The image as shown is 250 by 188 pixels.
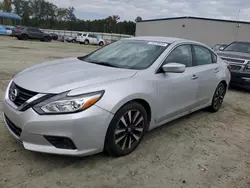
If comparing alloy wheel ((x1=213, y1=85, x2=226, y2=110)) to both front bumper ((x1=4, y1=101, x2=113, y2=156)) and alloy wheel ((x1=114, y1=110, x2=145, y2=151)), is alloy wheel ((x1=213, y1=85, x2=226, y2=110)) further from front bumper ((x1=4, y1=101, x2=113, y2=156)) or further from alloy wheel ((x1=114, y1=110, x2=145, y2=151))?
front bumper ((x1=4, y1=101, x2=113, y2=156))

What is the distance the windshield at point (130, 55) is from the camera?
3630 mm

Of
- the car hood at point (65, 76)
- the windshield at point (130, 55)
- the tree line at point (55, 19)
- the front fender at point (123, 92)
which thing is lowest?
the front fender at point (123, 92)

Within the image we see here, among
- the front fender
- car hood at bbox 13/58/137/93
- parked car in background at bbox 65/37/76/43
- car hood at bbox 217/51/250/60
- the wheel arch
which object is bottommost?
parked car in background at bbox 65/37/76/43

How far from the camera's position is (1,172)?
2727mm

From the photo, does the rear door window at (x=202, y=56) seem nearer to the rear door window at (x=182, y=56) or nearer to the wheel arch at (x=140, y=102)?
the rear door window at (x=182, y=56)

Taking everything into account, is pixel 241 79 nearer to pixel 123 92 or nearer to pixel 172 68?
pixel 172 68

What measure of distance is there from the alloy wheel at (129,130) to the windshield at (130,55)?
0.71 meters

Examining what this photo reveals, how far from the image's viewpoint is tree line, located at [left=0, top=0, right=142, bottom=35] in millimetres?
74000

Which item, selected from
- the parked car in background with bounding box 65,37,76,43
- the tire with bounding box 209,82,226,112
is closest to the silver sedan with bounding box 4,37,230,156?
the tire with bounding box 209,82,226,112

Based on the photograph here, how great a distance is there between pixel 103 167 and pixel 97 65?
4.75 feet

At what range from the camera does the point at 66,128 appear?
262cm

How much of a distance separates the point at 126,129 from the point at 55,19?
93.4 meters

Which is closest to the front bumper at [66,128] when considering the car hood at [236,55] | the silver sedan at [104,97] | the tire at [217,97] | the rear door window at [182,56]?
the silver sedan at [104,97]

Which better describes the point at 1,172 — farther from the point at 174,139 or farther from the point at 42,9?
the point at 42,9
